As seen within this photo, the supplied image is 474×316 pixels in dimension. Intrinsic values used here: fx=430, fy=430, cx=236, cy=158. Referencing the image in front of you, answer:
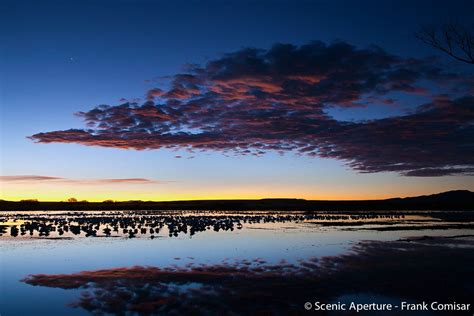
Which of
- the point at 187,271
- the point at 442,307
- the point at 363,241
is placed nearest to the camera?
the point at 442,307

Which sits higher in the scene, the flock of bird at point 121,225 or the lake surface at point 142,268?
the lake surface at point 142,268

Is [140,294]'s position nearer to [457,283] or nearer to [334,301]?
[334,301]

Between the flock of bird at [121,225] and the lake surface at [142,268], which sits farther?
the flock of bird at [121,225]

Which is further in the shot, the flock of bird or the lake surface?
the flock of bird

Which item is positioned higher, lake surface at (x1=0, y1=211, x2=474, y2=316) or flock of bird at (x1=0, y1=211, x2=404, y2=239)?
lake surface at (x1=0, y1=211, x2=474, y2=316)

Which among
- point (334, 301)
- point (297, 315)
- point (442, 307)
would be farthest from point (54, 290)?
point (442, 307)

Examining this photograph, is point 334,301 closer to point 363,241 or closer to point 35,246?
point 363,241

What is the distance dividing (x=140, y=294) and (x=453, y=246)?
62.9 feet

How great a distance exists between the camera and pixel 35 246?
2511 cm

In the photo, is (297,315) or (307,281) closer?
(297,315)

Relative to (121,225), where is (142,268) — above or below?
above

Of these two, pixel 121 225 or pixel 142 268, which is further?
pixel 121 225

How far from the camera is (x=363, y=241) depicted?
91.8ft

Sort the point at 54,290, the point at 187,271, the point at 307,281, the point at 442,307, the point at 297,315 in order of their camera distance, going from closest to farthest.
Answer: the point at 297,315 < the point at 442,307 < the point at 54,290 < the point at 307,281 < the point at 187,271
